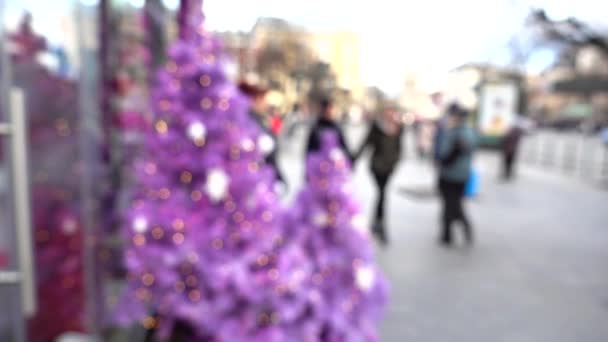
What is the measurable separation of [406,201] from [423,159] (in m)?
6.99

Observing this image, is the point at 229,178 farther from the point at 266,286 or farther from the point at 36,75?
A: the point at 36,75

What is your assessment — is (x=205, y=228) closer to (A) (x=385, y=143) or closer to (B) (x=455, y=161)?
(A) (x=385, y=143)

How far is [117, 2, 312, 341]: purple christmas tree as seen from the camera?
2572 mm

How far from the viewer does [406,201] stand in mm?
8508

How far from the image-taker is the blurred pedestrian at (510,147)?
11.2 meters

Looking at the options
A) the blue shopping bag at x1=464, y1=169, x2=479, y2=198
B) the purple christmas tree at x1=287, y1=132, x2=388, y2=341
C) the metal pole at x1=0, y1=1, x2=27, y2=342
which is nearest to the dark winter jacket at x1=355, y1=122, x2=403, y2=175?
the purple christmas tree at x1=287, y1=132, x2=388, y2=341

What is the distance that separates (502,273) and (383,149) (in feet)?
5.60

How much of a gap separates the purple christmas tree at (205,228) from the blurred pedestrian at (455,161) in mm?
3137

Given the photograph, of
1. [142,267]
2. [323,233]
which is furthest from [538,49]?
[142,267]

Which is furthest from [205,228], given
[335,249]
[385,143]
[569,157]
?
[569,157]

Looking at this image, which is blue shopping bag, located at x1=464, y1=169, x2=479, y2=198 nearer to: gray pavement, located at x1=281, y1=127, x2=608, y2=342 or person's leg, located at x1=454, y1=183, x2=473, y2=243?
gray pavement, located at x1=281, y1=127, x2=608, y2=342

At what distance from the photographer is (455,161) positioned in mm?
5355

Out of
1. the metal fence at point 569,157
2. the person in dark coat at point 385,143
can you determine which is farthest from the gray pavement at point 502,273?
the metal fence at point 569,157

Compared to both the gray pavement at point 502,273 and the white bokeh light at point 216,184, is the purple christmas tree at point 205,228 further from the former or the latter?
the gray pavement at point 502,273
